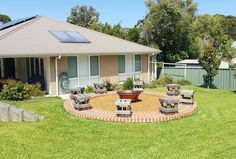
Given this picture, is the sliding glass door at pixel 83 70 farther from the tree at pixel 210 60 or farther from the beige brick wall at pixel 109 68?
the tree at pixel 210 60

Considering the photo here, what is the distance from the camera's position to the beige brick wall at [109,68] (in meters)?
19.8

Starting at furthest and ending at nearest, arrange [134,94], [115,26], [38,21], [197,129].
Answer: [115,26]
[38,21]
[134,94]
[197,129]

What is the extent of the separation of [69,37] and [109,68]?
11.5ft

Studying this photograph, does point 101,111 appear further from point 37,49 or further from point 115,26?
point 115,26

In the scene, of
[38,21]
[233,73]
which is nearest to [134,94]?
[233,73]

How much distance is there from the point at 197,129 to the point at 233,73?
11976 millimetres

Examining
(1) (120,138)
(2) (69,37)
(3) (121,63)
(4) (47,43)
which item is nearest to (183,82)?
(3) (121,63)

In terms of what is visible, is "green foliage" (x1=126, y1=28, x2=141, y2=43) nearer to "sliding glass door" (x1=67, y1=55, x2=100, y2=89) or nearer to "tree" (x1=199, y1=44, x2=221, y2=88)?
"tree" (x1=199, y1=44, x2=221, y2=88)

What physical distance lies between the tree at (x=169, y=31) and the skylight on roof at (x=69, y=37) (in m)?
14.7

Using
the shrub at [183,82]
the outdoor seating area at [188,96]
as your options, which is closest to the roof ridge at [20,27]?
the outdoor seating area at [188,96]

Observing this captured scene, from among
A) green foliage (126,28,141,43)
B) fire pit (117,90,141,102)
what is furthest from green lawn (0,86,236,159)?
green foliage (126,28,141,43)

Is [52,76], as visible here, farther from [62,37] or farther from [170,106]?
[170,106]

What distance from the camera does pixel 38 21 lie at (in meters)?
21.6

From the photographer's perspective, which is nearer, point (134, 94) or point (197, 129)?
point (197, 129)
